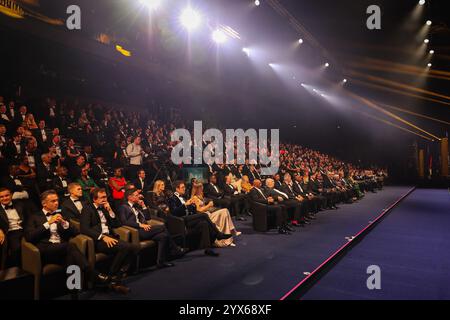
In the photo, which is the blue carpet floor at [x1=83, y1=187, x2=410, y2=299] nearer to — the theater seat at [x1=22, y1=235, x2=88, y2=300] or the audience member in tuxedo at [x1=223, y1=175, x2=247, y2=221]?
the theater seat at [x1=22, y1=235, x2=88, y2=300]

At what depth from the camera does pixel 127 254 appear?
326 cm

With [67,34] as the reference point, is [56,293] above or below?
below

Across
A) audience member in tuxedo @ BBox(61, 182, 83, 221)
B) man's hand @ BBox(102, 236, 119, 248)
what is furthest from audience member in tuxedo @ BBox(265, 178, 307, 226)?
audience member in tuxedo @ BBox(61, 182, 83, 221)

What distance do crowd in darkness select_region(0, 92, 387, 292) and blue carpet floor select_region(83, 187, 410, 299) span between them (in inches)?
8.3

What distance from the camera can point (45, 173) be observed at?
5.27 metres

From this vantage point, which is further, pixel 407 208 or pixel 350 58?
pixel 350 58

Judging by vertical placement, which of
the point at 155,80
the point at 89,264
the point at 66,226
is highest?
the point at 155,80

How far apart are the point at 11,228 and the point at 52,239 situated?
16.8 inches

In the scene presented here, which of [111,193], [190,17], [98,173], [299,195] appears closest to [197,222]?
[111,193]
